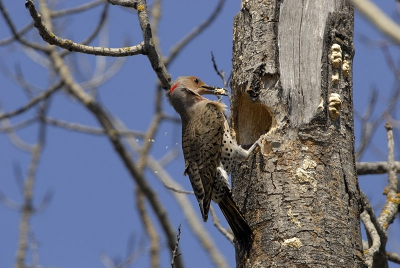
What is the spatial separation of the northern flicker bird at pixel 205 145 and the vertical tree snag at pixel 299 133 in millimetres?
245

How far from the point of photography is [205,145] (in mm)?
4840

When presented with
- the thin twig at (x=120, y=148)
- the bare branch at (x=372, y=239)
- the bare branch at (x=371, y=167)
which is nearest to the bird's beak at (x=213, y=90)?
the bare branch at (x=371, y=167)

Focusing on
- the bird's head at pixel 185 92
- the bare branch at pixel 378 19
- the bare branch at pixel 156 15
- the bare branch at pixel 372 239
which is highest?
the bare branch at pixel 156 15

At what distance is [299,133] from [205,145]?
46.0 inches

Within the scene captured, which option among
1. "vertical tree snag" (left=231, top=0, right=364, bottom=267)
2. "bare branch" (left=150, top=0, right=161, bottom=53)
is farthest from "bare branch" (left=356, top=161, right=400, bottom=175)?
"bare branch" (left=150, top=0, right=161, bottom=53)

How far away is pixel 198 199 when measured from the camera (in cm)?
453

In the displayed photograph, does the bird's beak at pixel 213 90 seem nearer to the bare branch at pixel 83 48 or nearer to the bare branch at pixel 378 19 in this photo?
the bare branch at pixel 83 48

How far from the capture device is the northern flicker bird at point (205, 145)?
4441 millimetres

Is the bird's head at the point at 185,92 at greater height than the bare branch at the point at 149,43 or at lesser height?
greater

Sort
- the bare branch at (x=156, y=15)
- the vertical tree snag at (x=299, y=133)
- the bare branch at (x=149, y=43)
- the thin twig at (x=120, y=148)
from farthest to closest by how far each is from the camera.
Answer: the bare branch at (x=156, y=15)
the thin twig at (x=120, y=148)
the bare branch at (x=149, y=43)
the vertical tree snag at (x=299, y=133)

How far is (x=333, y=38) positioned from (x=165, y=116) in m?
5.48

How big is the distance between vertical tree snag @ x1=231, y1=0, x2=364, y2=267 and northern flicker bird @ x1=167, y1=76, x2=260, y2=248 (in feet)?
0.80

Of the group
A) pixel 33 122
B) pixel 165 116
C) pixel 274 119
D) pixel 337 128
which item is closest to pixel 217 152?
pixel 274 119

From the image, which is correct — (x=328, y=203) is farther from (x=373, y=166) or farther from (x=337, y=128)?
(x=373, y=166)
